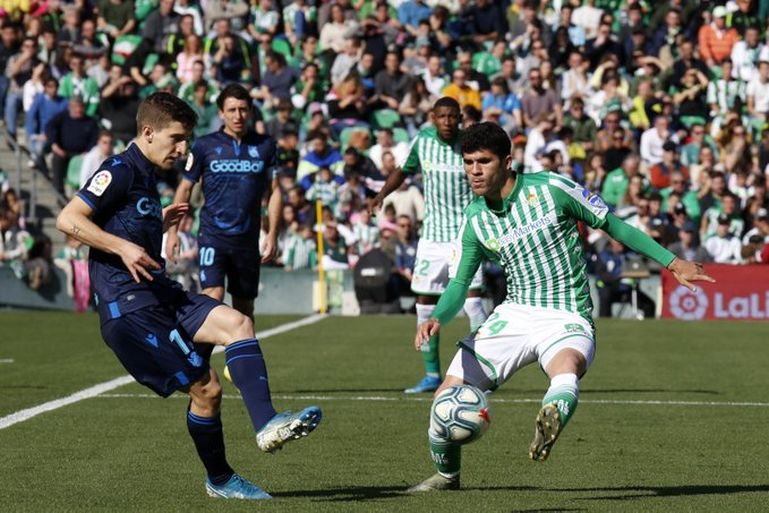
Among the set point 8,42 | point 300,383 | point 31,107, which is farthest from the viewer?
point 8,42

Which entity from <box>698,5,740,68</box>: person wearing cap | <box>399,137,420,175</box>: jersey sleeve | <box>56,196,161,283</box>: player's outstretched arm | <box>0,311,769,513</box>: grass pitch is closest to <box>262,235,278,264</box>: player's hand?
<box>0,311,769,513</box>: grass pitch

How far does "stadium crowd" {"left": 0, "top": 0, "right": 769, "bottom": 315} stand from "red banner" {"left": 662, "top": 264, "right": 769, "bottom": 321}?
0.49 m

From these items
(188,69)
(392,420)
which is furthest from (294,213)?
(392,420)

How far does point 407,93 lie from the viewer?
27.9 m

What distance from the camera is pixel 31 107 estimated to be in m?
27.6

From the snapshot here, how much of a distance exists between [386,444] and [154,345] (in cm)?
275

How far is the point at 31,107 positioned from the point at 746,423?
18.9 metres

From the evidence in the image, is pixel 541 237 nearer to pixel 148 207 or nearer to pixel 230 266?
pixel 148 207

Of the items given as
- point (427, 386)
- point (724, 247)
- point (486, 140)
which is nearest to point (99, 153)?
point (724, 247)

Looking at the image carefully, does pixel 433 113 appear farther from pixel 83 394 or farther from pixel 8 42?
pixel 8 42

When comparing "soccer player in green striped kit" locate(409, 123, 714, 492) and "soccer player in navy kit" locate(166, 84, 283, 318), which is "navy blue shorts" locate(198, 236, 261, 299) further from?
"soccer player in green striped kit" locate(409, 123, 714, 492)

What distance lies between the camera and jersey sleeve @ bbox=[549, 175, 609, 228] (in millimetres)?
8047

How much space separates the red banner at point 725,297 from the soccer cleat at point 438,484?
16.5 meters

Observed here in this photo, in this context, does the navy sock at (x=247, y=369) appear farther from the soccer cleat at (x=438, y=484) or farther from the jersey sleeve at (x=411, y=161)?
the jersey sleeve at (x=411, y=161)
